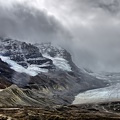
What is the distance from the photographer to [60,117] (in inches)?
5492

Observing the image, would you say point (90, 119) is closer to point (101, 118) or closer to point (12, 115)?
point (101, 118)

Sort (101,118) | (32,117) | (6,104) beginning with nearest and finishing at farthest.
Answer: (32,117) < (101,118) < (6,104)

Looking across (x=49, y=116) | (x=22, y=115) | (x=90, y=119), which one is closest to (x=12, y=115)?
(x=22, y=115)

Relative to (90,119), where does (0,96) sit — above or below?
above

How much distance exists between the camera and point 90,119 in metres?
144

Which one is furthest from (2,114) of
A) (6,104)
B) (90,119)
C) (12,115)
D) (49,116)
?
(6,104)

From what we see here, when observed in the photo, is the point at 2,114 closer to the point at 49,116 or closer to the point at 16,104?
the point at 49,116

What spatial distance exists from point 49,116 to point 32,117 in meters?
6.24

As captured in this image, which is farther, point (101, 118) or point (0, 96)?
point (0, 96)

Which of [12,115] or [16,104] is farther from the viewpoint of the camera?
[16,104]

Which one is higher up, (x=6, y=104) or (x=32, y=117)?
(x=6, y=104)

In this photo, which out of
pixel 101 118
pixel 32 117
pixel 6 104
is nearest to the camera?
pixel 32 117

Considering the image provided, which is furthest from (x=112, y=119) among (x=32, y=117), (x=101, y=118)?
(x=32, y=117)

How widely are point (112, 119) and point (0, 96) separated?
69.6 m
